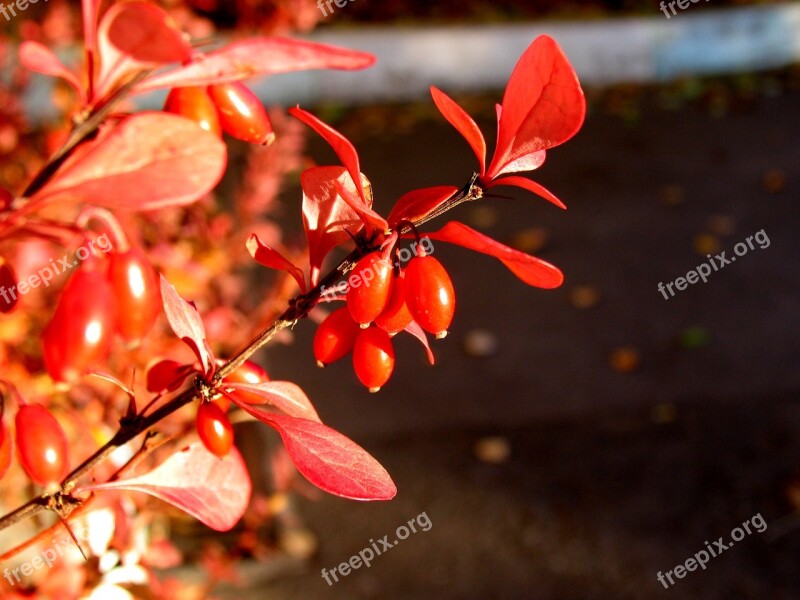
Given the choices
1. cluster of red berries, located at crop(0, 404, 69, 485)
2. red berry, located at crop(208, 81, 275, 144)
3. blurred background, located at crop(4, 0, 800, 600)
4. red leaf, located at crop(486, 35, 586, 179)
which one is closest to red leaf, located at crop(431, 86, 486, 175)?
red leaf, located at crop(486, 35, 586, 179)

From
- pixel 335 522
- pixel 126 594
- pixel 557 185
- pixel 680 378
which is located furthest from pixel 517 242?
pixel 126 594

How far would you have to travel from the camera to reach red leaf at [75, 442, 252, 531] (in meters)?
0.57

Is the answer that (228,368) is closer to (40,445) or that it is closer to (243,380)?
(243,380)

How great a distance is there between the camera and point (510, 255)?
46cm

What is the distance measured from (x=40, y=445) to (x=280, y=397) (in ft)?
0.58

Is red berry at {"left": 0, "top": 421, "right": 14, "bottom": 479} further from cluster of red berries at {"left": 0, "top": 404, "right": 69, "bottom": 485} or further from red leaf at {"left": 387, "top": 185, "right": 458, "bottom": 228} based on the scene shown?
red leaf at {"left": 387, "top": 185, "right": 458, "bottom": 228}

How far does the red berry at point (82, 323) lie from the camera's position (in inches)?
14.4

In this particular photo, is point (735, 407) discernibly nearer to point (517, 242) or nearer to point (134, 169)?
point (517, 242)

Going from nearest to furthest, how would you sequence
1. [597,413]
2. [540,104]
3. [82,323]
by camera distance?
[82,323]
[540,104]
[597,413]

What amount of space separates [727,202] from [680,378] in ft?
4.10

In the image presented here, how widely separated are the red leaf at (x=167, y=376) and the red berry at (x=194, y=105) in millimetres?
235

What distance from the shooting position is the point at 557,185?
3422mm

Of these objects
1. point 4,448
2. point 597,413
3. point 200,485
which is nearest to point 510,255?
point 200,485

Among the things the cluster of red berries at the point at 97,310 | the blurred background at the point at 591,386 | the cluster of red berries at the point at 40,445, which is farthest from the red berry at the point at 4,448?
the blurred background at the point at 591,386
